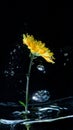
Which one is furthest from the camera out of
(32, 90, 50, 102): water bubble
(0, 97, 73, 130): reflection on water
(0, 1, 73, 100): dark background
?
(0, 1, 73, 100): dark background

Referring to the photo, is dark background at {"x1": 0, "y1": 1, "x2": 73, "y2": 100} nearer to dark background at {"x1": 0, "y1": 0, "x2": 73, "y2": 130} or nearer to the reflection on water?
dark background at {"x1": 0, "y1": 0, "x2": 73, "y2": 130}

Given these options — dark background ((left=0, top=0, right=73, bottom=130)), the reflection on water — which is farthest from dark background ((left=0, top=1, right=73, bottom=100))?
the reflection on water

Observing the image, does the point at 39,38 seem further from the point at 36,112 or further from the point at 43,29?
the point at 36,112

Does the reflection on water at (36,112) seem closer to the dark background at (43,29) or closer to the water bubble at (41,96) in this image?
the water bubble at (41,96)

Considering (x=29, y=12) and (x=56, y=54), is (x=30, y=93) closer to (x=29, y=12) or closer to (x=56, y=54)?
(x=56, y=54)

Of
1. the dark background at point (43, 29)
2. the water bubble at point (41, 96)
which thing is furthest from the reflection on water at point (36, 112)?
the dark background at point (43, 29)

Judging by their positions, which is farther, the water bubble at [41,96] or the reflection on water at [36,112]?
the water bubble at [41,96]
